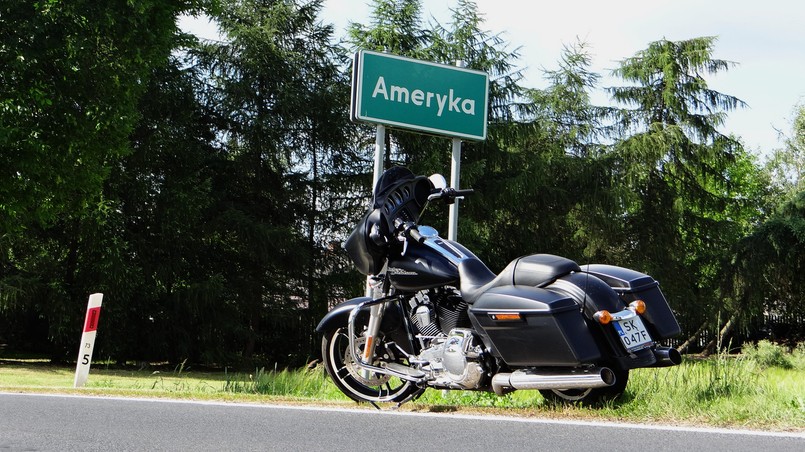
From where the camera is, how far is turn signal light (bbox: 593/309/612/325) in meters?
5.28

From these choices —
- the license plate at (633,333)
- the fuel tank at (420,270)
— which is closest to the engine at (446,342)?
the fuel tank at (420,270)

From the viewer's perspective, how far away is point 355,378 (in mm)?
6801

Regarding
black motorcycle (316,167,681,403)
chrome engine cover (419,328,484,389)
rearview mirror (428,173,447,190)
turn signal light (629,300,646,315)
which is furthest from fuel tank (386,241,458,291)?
turn signal light (629,300,646,315)

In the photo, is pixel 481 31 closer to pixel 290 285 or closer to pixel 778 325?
pixel 290 285

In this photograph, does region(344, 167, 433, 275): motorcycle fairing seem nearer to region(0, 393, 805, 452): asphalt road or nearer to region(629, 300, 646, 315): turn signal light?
region(0, 393, 805, 452): asphalt road

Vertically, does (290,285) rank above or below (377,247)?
above

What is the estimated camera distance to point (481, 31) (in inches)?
1041

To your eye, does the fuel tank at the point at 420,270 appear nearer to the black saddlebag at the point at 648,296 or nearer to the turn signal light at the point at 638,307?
the black saddlebag at the point at 648,296

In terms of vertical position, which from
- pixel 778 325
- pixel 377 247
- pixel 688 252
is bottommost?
pixel 377 247

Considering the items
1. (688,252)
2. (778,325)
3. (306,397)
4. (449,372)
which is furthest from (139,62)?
(778,325)

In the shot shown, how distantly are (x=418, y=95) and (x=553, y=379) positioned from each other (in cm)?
420

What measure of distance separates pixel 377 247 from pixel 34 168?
13153 mm

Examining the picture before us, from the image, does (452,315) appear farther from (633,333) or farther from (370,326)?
(633,333)

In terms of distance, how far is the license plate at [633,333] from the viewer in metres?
5.38
